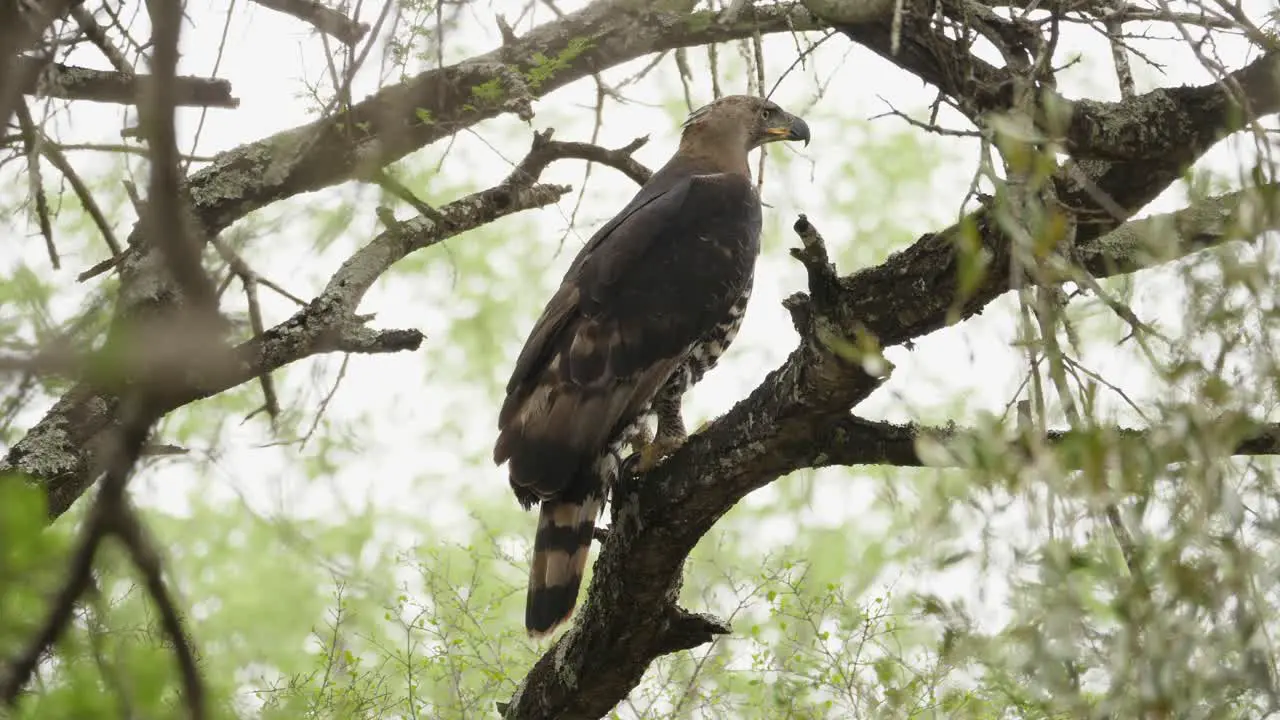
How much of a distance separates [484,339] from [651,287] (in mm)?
4758

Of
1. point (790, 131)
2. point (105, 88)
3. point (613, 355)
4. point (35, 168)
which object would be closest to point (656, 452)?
point (613, 355)

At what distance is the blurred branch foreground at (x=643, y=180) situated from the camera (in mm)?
1498

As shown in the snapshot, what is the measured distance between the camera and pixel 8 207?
4270 mm

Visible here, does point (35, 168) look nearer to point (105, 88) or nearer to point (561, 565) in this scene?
point (105, 88)

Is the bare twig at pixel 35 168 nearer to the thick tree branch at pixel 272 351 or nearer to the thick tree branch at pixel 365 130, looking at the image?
the thick tree branch at pixel 365 130

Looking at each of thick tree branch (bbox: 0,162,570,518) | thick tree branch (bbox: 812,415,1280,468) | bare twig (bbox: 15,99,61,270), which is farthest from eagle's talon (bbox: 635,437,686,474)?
bare twig (bbox: 15,99,61,270)

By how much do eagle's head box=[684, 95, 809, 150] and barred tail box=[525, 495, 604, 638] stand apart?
7.42 ft

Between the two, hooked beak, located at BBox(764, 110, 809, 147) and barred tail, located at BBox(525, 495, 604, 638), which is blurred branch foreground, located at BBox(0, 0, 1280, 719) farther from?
hooked beak, located at BBox(764, 110, 809, 147)

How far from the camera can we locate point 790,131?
6.23m

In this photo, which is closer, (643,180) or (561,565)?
(561,565)

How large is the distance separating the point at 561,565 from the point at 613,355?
2.40 feet

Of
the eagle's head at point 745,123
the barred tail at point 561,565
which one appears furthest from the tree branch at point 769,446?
the eagle's head at point 745,123

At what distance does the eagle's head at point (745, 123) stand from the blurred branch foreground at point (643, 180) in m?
0.51

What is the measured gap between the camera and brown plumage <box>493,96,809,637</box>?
4434 mm
